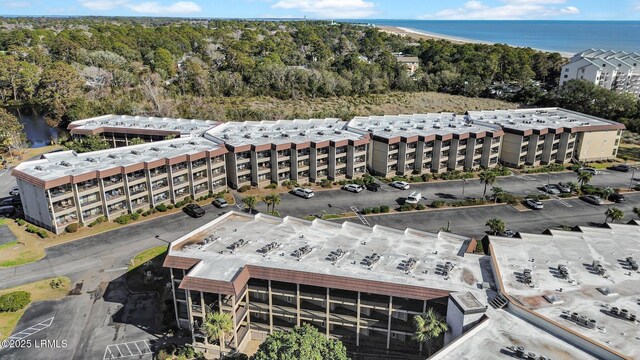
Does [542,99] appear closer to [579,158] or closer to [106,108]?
[579,158]

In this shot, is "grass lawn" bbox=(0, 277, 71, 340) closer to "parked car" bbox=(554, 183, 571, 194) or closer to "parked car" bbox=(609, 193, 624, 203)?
"parked car" bbox=(554, 183, 571, 194)

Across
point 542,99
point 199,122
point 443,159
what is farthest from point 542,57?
point 199,122

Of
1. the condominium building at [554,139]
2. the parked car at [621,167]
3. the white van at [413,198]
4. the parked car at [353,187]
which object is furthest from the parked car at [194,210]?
the parked car at [621,167]

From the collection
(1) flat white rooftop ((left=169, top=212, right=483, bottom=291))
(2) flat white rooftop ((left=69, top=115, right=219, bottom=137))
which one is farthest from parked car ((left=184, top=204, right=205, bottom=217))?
(2) flat white rooftop ((left=69, top=115, right=219, bottom=137))

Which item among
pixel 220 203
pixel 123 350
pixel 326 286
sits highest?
pixel 326 286

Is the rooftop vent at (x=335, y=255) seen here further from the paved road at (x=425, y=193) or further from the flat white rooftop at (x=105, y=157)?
the flat white rooftop at (x=105, y=157)

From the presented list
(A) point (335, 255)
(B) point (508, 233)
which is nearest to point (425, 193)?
(B) point (508, 233)

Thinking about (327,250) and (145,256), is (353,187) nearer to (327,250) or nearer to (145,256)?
(327,250)
